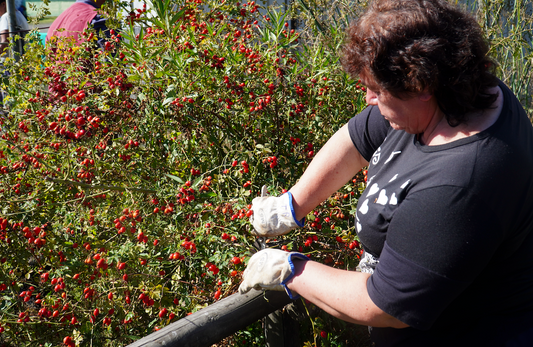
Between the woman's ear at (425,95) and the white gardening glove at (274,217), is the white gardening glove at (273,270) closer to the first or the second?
the white gardening glove at (274,217)

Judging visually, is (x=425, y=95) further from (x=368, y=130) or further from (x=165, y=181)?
(x=165, y=181)

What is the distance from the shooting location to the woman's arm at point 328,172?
1.61 m

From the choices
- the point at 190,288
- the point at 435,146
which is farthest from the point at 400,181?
the point at 190,288

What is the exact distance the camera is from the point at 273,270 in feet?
4.35

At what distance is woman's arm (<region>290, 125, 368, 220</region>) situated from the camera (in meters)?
1.61

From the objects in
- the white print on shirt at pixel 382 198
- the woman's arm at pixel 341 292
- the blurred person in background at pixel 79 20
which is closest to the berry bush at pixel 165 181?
the woman's arm at pixel 341 292

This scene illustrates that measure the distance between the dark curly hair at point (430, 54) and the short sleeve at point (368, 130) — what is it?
0.39 metres

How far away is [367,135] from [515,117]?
21.0 inches

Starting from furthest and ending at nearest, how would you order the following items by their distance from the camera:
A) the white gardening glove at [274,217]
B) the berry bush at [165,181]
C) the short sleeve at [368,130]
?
1. the berry bush at [165,181]
2. the white gardening glove at [274,217]
3. the short sleeve at [368,130]

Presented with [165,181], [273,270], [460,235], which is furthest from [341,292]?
[165,181]

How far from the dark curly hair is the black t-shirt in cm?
11

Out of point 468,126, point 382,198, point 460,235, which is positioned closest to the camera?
point 460,235

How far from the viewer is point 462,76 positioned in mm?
1054

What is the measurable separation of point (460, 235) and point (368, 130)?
672 millimetres
